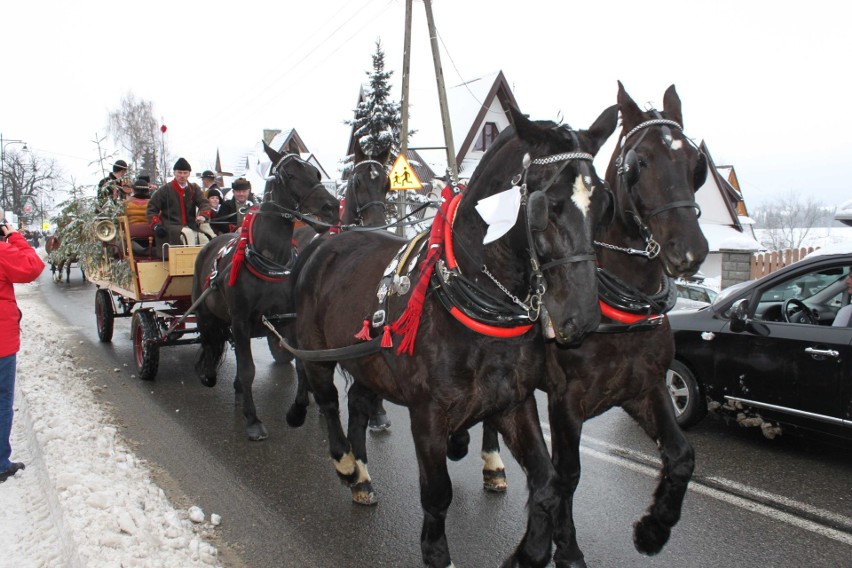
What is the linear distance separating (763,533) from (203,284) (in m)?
5.75

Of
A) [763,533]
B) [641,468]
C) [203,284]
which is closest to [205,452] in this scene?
[203,284]

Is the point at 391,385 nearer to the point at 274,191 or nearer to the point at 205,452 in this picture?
the point at 205,452

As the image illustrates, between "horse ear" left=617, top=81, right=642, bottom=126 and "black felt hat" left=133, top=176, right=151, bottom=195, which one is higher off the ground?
"horse ear" left=617, top=81, right=642, bottom=126

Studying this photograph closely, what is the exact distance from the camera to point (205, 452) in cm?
554

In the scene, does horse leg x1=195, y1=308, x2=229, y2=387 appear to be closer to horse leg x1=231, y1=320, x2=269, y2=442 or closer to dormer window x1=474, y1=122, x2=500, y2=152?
horse leg x1=231, y1=320, x2=269, y2=442

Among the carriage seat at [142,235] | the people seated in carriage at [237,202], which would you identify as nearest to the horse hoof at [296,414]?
the carriage seat at [142,235]

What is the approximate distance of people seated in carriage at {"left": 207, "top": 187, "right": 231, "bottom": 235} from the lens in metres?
9.84

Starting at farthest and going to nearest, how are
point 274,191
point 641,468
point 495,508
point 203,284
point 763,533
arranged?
1. point 203,284
2. point 274,191
3. point 641,468
4. point 495,508
5. point 763,533

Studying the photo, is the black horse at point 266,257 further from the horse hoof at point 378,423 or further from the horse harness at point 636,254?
the horse harness at point 636,254

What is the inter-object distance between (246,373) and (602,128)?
171 inches

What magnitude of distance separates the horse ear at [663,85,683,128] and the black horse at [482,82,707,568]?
28 cm

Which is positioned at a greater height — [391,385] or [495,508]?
[391,385]

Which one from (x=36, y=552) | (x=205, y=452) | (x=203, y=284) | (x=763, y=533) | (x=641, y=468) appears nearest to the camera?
(x=36, y=552)

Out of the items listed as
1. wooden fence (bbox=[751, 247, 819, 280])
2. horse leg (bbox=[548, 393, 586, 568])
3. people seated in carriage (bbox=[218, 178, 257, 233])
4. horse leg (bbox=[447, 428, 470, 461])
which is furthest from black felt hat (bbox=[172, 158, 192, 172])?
wooden fence (bbox=[751, 247, 819, 280])
